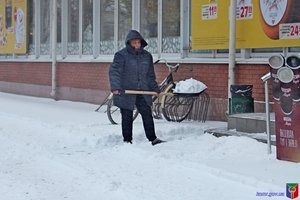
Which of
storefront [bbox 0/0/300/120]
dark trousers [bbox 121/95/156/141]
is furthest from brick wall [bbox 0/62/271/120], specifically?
dark trousers [bbox 121/95/156/141]

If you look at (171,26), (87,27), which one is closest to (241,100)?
(171,26)

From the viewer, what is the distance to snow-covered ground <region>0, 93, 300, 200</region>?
6055mm

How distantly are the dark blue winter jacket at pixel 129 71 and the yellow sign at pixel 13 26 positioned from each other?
10.9 metres

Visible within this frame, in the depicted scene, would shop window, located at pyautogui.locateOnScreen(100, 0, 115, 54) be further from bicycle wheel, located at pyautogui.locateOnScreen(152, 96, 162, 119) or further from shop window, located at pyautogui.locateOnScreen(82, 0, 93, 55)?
bicycle wheel, located at pyautogui.locateOnScreen(152, 96, 162, 119)

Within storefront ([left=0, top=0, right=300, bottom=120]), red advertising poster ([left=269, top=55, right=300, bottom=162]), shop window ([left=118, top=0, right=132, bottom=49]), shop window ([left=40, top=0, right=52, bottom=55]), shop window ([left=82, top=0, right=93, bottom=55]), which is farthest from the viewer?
shop window ([left=40, top=0, right=52, bottom=55])

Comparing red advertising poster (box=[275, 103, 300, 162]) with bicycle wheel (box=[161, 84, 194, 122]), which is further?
bicycle wheel (box=[161, 84, 194, 122])

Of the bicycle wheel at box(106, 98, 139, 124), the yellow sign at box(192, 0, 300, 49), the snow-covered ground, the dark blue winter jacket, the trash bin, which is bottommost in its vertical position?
the snow-covered ground

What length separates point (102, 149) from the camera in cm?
863

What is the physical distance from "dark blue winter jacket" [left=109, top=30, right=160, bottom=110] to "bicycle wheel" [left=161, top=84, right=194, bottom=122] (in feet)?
7.53

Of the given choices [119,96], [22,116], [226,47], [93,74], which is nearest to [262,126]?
[119,96]

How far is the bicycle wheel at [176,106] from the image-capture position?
11.3 meters

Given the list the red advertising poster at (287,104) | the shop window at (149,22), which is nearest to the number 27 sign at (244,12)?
the shop window at (149,22)

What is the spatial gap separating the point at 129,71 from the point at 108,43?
21.5ft

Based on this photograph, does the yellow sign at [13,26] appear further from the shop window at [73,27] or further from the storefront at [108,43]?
the shop window at [73,27]
